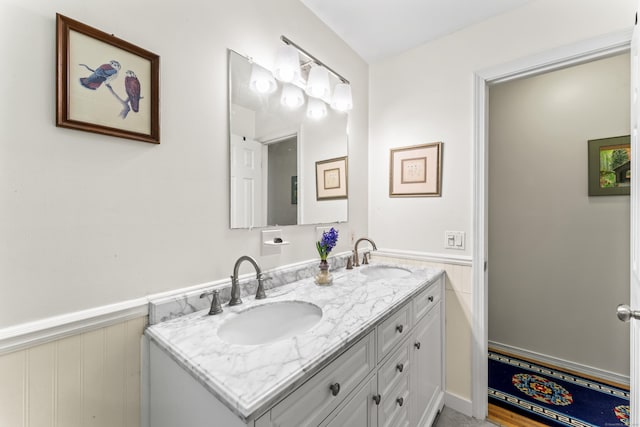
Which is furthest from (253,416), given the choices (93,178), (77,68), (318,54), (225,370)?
(318,54)

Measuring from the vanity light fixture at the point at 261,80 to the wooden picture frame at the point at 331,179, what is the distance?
51cm

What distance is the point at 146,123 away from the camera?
2.91ft

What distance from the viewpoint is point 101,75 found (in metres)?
0.80

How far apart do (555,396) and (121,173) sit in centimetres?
272

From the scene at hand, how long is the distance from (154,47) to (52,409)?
113cm

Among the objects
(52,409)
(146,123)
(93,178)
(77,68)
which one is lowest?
(52,409)

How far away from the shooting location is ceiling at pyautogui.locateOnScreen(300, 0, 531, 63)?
147cm

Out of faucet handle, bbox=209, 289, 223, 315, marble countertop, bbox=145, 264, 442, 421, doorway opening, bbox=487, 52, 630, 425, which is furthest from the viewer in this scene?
doorway opening, bbox=487, 52, 630, 425

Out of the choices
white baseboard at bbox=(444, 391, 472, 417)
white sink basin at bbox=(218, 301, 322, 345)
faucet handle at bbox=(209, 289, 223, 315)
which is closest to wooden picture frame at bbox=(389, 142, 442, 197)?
white sink basin at bbox=(218, 301, 322, 345)

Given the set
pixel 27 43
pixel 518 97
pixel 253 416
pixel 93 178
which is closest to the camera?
pixel 253 416

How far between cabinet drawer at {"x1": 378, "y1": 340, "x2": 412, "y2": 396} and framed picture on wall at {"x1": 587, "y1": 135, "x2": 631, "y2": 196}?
1896 millimetres

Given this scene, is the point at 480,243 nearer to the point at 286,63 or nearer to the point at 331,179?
the point at 331,179

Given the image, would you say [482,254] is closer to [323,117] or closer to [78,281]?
[323,117]

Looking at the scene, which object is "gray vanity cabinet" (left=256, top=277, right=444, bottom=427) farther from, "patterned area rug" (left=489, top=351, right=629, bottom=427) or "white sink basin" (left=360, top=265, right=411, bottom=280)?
"patterned area rug" (left=489, top=351, right=629, bottom=427)
